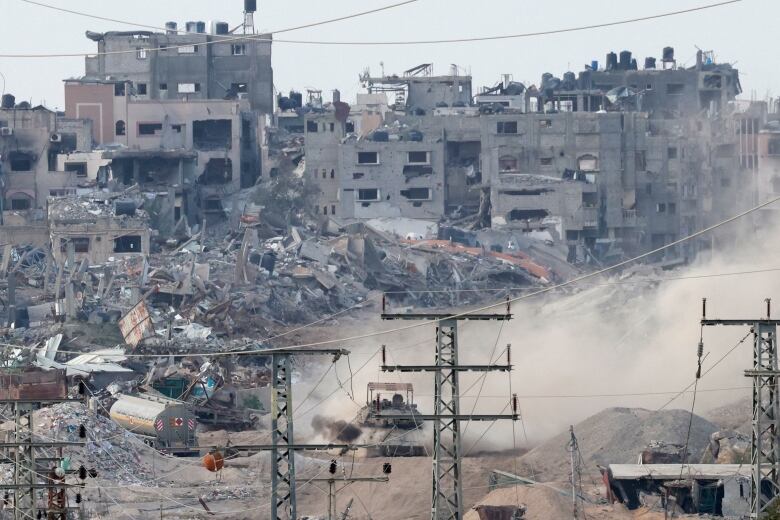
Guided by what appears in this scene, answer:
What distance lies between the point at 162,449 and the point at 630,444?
9.77 m

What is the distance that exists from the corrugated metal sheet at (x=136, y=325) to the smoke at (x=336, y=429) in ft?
31.7

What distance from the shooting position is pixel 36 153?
284 feet

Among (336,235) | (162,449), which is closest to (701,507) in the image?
(162,449)

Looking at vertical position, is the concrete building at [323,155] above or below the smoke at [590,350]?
above

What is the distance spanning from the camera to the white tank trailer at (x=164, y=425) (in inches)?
2050

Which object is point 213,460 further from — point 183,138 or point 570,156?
point 570,156

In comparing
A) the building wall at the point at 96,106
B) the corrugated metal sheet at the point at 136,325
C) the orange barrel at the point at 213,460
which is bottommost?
the corrugated metal sheet at the point at 136,325

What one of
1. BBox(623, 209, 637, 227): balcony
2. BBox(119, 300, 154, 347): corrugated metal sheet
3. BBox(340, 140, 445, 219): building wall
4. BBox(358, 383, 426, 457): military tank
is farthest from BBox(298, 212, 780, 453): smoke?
BBox(623, 209, 637, 227): balcony

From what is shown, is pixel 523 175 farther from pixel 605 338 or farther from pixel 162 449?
pixel 162 449

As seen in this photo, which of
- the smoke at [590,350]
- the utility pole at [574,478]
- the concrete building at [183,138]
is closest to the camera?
the utility pole at [574,478]

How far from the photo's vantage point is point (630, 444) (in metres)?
50.0

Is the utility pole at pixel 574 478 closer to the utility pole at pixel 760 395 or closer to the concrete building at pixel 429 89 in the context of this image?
the utility pole at pixel 760 395

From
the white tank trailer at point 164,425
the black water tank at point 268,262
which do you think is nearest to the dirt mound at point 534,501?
the white tank trailer at point 164,425

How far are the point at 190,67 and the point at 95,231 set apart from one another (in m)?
21.1
